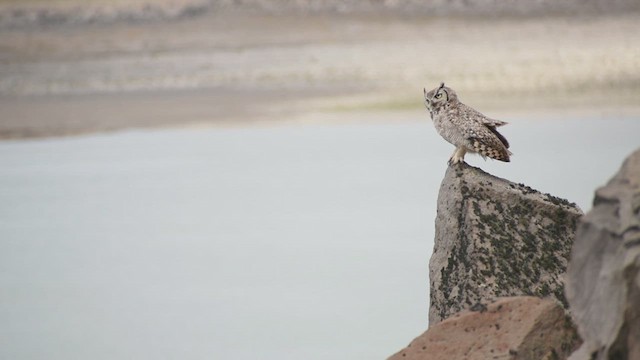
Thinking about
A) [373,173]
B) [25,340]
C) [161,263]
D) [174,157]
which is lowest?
[25,340]

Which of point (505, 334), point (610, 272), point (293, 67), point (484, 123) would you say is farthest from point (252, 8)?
point (610, 272)

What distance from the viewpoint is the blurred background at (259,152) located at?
8570 millimetres

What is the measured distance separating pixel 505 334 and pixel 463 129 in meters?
1.20

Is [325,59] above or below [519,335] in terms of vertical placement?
above

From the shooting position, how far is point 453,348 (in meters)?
4.95

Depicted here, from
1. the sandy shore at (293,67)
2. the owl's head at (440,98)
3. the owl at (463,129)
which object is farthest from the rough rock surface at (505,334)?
the sandy shore at (293,67)

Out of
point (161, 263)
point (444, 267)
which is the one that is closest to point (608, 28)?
point (161, 263)

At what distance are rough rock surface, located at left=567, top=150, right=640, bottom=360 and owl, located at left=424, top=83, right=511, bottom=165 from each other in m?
1.59

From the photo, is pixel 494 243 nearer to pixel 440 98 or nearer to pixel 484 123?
pixel 484 123

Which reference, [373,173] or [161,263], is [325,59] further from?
[161,263]

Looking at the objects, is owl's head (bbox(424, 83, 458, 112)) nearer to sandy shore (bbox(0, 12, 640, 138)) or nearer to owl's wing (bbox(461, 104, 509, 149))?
owl's wing (bbox(461, 104, 509, 149))

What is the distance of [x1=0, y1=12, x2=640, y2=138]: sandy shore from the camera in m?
19.9

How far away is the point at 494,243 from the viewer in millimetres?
5578

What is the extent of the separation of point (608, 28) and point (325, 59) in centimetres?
503
